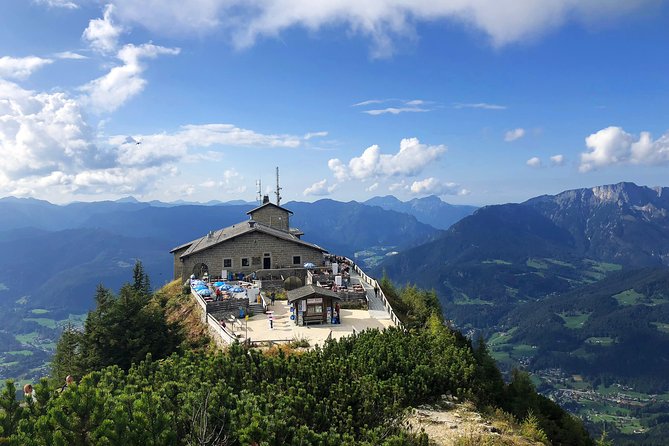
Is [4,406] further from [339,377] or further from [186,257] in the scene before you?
[186,257]

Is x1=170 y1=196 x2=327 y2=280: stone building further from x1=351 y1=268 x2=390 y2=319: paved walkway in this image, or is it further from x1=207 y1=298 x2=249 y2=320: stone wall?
x1=207 y1=298 x2=249 y2=320: stone wall

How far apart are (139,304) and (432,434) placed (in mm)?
17084

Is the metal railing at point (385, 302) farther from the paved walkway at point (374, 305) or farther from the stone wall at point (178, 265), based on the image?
the stone wall at point (178, 265)

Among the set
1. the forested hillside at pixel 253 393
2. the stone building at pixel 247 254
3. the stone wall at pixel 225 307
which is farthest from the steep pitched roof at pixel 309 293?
the stone building at pixel 247 254

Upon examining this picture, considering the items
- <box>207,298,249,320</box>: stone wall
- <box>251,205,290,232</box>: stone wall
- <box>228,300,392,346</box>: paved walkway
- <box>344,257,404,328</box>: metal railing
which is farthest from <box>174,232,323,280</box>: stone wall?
<box>251,205,290,232</box>: stone wall

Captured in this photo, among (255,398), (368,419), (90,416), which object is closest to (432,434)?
(368,419)

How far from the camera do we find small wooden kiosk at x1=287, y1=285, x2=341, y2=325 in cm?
2706

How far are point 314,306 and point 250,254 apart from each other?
16.6 meters

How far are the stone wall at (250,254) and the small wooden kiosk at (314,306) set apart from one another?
15.3m

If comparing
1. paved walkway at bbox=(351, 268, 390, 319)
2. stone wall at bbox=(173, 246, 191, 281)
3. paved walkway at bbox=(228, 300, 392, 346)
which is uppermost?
stone wall at bbox=(173, 246, 191, 281)

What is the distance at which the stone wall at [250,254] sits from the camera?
41312 millimetres

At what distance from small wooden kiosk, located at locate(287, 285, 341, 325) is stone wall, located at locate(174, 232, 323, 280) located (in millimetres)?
15278

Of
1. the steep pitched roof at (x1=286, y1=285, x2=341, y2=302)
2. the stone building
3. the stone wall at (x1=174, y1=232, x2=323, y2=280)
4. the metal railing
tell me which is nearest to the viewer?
the steep pitched roof at (x1=286, y1=285, x2=341, y2=302)

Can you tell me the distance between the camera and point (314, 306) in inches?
1074
